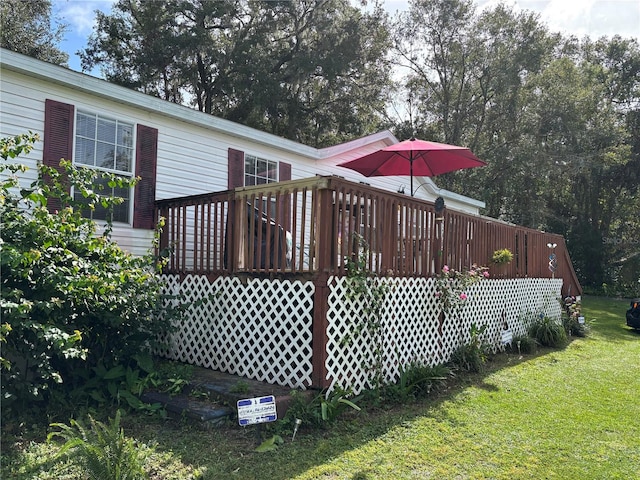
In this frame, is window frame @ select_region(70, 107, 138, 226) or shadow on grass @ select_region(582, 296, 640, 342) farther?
shadow on grass @ select_region(582, 296, 640, 342)

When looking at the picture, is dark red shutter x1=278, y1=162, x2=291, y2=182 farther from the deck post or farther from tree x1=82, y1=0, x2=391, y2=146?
tree x1=82, y1=0, x2=391, y2=146

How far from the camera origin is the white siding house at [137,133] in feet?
A: 16.3

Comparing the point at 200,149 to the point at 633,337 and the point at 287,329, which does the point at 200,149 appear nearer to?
the point at 287,329

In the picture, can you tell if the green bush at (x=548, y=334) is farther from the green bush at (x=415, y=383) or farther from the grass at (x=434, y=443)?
the green bush at (x=415, y=383)

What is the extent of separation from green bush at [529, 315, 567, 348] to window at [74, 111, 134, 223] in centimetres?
665

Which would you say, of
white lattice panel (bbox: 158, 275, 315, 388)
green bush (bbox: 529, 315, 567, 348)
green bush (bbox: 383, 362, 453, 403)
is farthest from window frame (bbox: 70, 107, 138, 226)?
green bush (bbox: 529, 315, 567, 348)

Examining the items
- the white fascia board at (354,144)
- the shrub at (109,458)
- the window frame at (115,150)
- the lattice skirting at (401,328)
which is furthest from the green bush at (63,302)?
the white fascia board at (354,144)

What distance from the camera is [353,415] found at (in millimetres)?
4016

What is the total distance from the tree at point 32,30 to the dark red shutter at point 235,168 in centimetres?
1242

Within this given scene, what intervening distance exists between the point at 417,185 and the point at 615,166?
14.2 meters

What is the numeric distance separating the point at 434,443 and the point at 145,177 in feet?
15.5

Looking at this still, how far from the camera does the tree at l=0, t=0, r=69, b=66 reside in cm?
1525

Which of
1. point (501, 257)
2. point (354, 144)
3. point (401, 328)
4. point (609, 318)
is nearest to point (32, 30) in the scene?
point (354, 144)

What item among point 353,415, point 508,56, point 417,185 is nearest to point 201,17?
point 417,185
